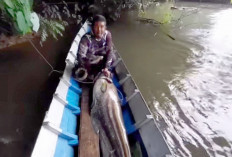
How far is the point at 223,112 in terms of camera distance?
5.23 metres

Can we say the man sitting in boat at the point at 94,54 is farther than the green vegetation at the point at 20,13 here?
Yes

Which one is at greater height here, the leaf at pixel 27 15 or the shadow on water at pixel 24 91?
the leaf at pixel 27 15

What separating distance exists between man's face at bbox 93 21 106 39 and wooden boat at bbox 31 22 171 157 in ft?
3.02

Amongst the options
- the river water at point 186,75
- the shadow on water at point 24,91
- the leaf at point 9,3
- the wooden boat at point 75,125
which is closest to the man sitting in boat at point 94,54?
the wooden boat at point 75,125

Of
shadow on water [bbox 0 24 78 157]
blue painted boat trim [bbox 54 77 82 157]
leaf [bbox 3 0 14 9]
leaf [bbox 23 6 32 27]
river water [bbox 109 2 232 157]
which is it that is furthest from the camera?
river water [bbox 109 2 232 157]

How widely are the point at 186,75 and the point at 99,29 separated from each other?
3071 mm

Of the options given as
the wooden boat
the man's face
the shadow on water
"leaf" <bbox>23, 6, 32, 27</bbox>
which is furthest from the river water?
"leaf" <bbox>23, 6, 32, 27</bbox>

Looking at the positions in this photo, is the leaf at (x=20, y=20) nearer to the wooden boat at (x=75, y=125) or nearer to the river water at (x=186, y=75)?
the wooden boat at (x=75, y=125)

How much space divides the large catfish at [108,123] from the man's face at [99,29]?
3.88 feet

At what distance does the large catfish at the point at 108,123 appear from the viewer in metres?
2.83

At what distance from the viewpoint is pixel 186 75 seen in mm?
6672

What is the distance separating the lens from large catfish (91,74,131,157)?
2.83m

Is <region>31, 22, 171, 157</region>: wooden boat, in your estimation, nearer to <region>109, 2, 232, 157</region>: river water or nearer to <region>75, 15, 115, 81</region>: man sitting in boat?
<region>75, 15, 115, 81</region>: man sitting in boat

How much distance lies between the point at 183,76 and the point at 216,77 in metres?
0.84
